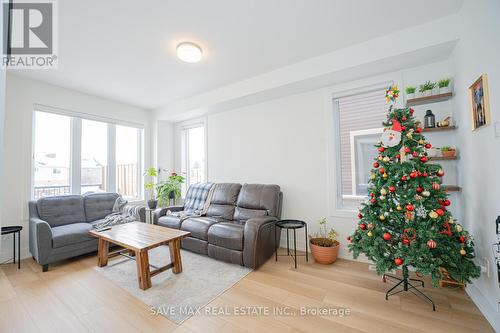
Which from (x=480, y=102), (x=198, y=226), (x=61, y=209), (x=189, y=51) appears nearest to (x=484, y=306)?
(x=480, y=102)

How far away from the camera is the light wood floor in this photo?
1.71 metres

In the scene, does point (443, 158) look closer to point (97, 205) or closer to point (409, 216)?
point (409, 216)

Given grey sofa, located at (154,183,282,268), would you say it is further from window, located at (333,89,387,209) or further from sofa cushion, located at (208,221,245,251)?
window, located at (333,89,387,209)

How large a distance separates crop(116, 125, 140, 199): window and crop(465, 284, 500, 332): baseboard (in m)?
5.43

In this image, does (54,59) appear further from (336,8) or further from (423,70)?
(423,70)

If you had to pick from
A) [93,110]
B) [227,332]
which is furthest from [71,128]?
[227,332]

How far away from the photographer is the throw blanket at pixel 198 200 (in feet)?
12.2

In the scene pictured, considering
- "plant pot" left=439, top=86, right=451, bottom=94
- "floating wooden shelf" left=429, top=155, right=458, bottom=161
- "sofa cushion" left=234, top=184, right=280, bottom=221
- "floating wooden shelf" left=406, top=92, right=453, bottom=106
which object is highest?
"plant pot" left=439, top=86, right=451, bottom=94

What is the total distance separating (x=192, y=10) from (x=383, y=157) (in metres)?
2.35

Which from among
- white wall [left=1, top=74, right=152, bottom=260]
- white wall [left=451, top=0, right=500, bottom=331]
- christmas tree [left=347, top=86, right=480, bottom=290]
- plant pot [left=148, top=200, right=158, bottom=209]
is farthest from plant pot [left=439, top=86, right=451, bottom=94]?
white wall [left=1, top=74, right=152, bottom=260]

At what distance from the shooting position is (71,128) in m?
3.80

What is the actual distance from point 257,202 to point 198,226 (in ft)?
3.09

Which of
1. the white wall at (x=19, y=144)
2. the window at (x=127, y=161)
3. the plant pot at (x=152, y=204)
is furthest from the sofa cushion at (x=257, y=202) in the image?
the white wall at (x=19, y=144)

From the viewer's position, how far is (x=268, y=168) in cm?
370
